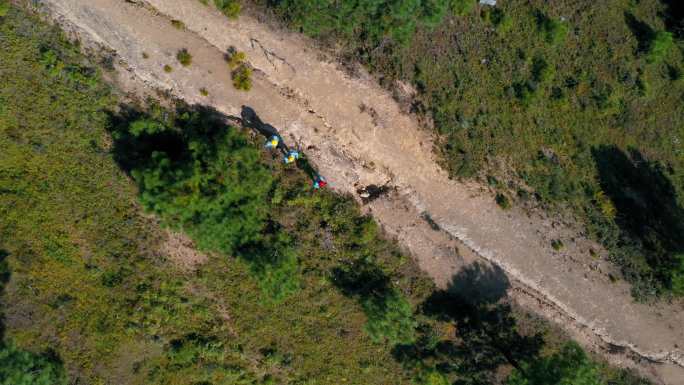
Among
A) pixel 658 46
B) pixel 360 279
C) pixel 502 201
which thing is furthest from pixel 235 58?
pixel 658 46

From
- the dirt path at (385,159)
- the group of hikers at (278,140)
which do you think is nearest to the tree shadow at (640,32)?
the dirt path at (385,159)

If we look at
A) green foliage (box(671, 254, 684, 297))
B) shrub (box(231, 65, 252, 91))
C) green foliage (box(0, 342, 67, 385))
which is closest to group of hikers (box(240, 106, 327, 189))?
shrub (box(231, 65, 252, 91))

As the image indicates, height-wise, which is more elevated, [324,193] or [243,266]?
[324,193]

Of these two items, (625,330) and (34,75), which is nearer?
(34,75)

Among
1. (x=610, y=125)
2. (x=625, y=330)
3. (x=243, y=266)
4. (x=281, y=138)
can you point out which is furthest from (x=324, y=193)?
(x=625, y=330)

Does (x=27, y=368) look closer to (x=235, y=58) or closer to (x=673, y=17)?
(x=235, y=58)

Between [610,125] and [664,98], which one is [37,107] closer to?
[610,125]

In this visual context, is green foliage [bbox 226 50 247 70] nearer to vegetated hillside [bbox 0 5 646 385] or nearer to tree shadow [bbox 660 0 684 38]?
vegetated hillside [bbox 0 5 646 385]
